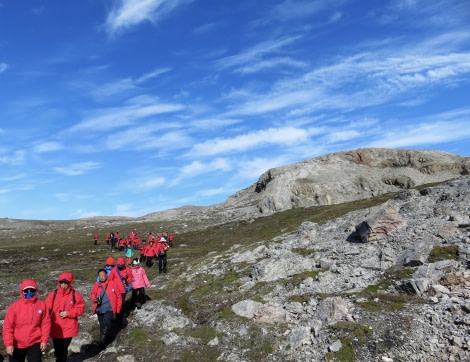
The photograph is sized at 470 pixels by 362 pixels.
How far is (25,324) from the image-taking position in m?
9.99

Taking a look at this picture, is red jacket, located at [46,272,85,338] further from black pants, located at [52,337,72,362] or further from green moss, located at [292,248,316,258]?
green moss, located at [292,248,316,258]

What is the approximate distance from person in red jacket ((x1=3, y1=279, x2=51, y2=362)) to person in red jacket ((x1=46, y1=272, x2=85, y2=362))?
3.38 ft

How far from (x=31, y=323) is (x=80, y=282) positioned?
23779 millimetres

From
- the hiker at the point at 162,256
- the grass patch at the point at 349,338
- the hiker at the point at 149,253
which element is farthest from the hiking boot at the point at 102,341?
the hiker at the point at 149,253

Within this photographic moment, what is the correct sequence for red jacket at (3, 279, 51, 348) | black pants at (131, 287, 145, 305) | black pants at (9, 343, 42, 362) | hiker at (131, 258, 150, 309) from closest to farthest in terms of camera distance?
red jacket at (3, 279, 51, 348)
black pants at (9, 343, 42, 362)
hiker at (131, 258, 150, 309)
black pants at (131, 287, 145, 305)

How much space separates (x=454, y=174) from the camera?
10319 cm

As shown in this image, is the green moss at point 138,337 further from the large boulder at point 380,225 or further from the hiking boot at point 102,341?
the large boulder at point 380,225

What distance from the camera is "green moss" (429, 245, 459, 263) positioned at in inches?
627

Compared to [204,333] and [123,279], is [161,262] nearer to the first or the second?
[123,279]

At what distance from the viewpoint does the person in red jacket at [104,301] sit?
14211 mm

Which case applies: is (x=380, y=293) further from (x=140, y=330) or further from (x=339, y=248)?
(x=140, y=330)

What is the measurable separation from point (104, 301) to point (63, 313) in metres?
2.97

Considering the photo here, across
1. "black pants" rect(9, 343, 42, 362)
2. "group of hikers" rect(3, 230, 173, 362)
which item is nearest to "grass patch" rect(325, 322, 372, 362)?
"group of hikers" rect(3, 230, 173, 362)

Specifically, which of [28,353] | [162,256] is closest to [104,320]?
[28,353]
